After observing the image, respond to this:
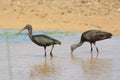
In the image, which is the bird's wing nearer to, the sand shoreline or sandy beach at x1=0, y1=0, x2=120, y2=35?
sandy beach at x1=0, y1=0, x2=120, y2=35

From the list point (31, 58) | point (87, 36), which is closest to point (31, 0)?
point (87, 36)

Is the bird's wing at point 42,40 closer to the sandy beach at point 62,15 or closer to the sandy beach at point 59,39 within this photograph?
the sandy beach at point 59,39

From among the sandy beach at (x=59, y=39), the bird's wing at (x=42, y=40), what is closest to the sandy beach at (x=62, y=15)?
the sandy beach at (x=59, y=39)

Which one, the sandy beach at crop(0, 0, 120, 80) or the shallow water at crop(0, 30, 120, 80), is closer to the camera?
the shallow water at crop(0, 30, 120, 80)

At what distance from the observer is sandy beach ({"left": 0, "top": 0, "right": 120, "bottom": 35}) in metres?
22.5

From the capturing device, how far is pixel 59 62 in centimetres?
1301

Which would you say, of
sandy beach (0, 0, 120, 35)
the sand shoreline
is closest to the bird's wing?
sandy beach (0, 0, 120, 35)

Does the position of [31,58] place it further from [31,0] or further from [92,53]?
[31,0]

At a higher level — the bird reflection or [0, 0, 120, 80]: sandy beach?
[0, 0, 120, 80]: sandy beach

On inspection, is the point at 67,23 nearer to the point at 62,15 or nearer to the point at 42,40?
the point at 62,15

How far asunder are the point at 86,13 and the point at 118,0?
2732mm

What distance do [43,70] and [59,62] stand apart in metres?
1.10

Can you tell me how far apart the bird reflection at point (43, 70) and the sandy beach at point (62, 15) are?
835 centimetres

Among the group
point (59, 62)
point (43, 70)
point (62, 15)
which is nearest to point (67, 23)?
point (62, 15)
